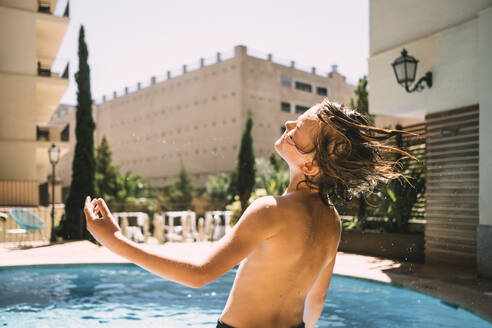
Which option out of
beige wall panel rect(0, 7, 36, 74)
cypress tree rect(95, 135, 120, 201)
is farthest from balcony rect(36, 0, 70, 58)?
cypress tree rect(95, 135, 120, 201)

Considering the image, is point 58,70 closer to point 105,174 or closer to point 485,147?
point 105,174

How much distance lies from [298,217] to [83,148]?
15.5 meters

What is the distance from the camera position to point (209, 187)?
3167 cm

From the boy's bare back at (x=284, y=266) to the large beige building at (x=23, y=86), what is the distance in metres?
19.4

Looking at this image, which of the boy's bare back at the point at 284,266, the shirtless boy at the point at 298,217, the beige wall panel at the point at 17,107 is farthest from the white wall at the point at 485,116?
the beige wall panel at the point at 17,107

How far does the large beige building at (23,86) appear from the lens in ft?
63.4

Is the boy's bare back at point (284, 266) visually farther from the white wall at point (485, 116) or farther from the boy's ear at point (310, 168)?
the white wall at point (485, 116)

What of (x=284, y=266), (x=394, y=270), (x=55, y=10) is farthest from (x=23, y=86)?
(x=284, y=266)

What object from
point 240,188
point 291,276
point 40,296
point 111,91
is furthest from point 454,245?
point 111,91

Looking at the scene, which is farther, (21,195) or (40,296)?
(21,195)

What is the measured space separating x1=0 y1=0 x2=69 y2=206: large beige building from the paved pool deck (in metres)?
9.28

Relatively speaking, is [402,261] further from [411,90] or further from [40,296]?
[40,296]

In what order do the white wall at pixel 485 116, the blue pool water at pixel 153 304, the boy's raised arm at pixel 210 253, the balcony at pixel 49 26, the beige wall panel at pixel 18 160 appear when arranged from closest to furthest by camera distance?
the boy's raised arm at pixel 210 253
the blue pool water at pixel 153 304
the white wall at pixel 485 116
the beige wall panel at pixel 18 160
the balcony at pixel 49 26

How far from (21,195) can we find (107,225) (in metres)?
19.5
